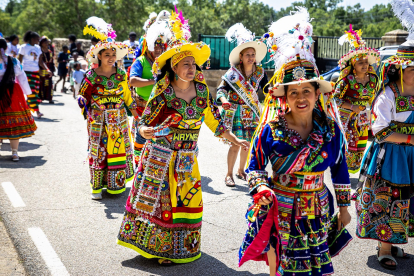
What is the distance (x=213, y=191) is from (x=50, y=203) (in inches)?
90.6

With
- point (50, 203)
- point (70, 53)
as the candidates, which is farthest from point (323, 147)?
point (70, 53)

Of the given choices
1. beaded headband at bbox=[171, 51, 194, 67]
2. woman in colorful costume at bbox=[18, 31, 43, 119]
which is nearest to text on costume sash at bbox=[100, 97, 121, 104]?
beaded headband at bbox=[171, 51, 194, 67]

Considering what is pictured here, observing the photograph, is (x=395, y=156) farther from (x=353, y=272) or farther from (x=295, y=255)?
(x=295, y=255)

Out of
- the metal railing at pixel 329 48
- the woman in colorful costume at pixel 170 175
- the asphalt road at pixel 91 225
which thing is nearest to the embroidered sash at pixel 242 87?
the asphalt road at pixel 91 225

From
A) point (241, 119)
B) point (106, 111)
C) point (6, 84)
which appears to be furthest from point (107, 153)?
point (6, 84)

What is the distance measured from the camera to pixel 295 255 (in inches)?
133

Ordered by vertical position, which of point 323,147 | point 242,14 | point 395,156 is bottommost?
point 395,156

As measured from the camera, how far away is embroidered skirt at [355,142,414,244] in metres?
4.61

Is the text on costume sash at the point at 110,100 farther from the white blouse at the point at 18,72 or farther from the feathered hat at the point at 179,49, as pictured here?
the white blouse at the point at 18,72

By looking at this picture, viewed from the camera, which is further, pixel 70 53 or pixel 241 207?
pixel 70 53

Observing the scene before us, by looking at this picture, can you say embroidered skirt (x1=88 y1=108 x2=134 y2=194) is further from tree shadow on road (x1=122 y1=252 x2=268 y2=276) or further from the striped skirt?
the striped skirt

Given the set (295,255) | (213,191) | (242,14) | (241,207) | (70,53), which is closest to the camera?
(295,255)

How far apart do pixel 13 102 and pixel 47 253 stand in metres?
4.80

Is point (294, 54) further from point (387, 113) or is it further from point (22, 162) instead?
point (22, 162)
